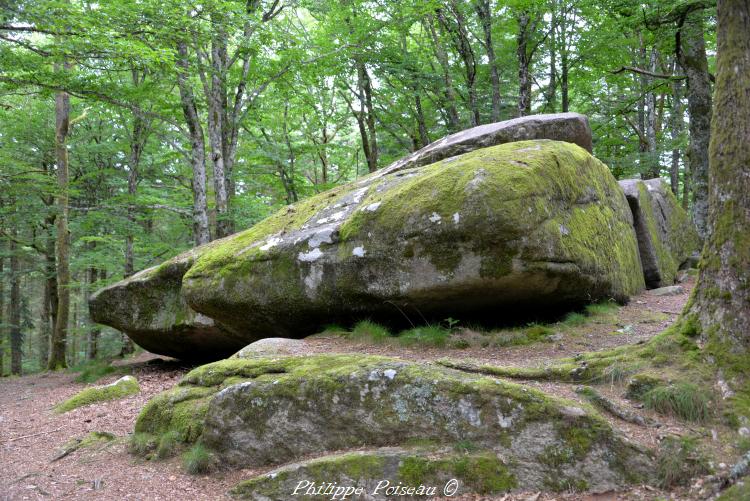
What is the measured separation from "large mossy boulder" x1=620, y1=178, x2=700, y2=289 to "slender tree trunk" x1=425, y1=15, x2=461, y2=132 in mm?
6110

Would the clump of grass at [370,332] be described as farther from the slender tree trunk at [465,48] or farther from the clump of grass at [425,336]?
the slender tree trunk at [465,48]

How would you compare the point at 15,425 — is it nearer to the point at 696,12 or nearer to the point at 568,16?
the point at 696,12

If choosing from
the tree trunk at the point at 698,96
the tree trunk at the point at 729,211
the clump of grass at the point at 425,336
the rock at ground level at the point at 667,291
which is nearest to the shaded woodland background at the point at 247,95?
the tree trunk at the point at 698,96

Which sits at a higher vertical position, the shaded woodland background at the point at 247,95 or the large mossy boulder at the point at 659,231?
the shaded woodland background at the point at 247,95

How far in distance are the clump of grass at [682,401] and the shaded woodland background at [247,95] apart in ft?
23.9

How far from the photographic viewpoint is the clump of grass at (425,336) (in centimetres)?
670

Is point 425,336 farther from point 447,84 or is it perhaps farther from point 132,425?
point 447,84

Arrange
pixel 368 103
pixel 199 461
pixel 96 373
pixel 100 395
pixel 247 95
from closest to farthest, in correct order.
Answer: pixel 199 461 → pixel 100 395 → pixel 96 373 → pixel 247 95 → pixel 368 103

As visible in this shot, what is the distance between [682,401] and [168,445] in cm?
518

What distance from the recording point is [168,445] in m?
5.66

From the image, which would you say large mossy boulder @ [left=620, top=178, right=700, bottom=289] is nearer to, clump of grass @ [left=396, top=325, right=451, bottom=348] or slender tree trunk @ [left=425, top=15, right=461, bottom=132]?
clump of grass @ [left=396, top=325, right=451, bottom=348]

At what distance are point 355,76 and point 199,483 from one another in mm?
16586

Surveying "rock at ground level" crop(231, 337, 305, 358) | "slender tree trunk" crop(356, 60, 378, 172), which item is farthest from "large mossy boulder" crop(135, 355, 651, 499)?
"slender tree trunk" crop(356, 60, 378, 172)

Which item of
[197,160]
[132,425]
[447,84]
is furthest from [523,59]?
[132,425]
